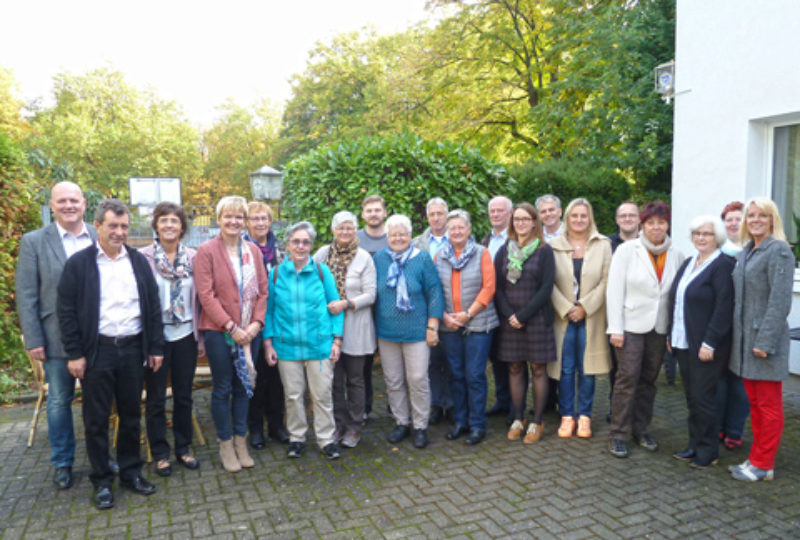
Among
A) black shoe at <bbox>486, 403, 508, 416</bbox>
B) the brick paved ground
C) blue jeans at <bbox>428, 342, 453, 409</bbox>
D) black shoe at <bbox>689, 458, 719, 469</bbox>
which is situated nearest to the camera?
the brick paved ground

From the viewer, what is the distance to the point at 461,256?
4.91 meters

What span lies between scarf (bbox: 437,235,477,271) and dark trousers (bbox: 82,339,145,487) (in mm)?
2578

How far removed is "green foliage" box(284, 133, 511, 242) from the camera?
7.06 metres

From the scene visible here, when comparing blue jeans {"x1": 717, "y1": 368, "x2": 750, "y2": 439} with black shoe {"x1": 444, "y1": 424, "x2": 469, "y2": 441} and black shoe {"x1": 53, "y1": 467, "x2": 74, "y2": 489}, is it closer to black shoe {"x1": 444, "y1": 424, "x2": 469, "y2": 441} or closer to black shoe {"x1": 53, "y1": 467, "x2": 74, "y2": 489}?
black shoe {"x1": 444, "y1": 424, "x2": 469, "y2": 441}

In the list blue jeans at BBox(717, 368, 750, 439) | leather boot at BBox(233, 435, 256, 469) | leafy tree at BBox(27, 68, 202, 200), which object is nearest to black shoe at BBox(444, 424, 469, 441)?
leather boot at BBox(233, 435, 256, 469)

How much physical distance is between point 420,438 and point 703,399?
2287 mm

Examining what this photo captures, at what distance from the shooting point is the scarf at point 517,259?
15.8 feet

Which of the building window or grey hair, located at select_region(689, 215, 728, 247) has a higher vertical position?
the building window

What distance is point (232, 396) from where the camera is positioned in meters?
4.54

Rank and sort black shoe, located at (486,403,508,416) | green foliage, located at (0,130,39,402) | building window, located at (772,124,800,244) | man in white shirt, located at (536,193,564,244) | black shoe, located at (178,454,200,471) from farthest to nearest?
green foliage, located at (0,130,39,402), building window, located at (772,124,800,244), black shoe, located at (486,403,508,416), man in white shirt, located at (536,193,564,244), black shoe, located at (178,454,200,471)

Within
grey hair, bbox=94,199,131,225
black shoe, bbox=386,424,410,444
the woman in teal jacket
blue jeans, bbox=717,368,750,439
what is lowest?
black shoe, bbox=386,424,410,444

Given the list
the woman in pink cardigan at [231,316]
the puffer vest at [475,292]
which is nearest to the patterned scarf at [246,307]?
the woman in pink cardigan at [231,316]

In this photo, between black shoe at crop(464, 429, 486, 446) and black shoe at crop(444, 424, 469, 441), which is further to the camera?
black shoe at crop(444, 424, 469, 441)

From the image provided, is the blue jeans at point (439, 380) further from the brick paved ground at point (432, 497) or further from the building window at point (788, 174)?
the building window at point (788, 174)
